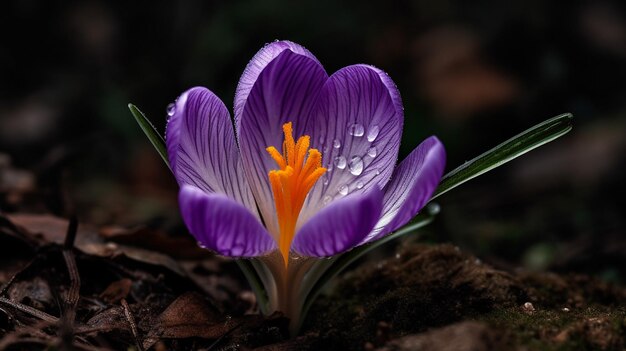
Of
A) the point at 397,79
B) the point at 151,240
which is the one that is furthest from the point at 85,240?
the point at 397,79

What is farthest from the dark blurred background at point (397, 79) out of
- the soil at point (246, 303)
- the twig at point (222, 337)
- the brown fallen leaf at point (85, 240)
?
the twig at point (222, 337)

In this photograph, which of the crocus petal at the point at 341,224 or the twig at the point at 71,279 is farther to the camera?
the twig at the point at 71,279

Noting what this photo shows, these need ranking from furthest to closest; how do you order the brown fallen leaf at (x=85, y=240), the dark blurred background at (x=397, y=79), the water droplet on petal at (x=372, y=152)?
the dark blurred background at (x=397, y=79)
the brown fallen leaf at (x=85, y=240)
the water droplet on petal at (x=372, y=152)

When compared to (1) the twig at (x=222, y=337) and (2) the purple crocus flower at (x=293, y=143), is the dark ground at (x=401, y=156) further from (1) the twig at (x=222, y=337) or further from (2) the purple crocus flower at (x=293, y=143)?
(2) the purple crocus flower at (x=293, y=143)

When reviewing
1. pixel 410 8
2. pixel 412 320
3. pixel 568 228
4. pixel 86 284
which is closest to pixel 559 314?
pixel 412 320

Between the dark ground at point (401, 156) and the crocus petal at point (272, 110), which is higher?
the crocus petal at point (272, 110)

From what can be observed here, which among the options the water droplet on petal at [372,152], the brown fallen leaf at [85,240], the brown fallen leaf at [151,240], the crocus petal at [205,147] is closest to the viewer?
the crocus petal at [205,147]

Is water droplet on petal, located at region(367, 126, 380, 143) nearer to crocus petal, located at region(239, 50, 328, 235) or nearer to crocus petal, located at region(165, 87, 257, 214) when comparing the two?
crocus petal, located at region(239, 50, 328, 235)

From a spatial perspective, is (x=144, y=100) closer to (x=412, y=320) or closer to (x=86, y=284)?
(x=86, y=284)
